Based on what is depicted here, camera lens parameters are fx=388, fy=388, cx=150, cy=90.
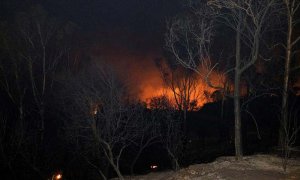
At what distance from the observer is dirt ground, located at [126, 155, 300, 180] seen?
14.9 metres

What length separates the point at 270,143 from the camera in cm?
3819

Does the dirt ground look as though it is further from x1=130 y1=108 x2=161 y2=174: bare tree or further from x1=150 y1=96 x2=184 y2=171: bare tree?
x1=150 y1=96 x2=184 y2=171: bare tree

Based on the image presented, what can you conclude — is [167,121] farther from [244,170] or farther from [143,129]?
[244,170]

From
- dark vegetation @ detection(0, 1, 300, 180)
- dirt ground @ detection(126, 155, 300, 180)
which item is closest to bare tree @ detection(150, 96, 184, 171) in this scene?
dark vegetation @ detection(0, 1, 300, 180)

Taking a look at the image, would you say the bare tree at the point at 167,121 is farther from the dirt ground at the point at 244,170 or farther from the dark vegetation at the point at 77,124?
the dirt ground at the point at 244,170

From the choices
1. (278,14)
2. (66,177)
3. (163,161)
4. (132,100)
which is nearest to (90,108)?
(132,100)

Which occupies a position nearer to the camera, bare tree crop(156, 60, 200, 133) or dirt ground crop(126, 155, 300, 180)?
dirt ground crop(126, 155, 300, 180)

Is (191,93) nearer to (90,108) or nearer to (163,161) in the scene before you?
(163,161)

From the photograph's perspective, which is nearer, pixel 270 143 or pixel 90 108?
pixel 90 108

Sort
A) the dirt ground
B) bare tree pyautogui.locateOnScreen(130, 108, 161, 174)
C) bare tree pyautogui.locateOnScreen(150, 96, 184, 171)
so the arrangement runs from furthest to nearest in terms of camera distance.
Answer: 1. bare tree pyautogui.locateOnScreen(150, 96, 184, 171)
2. bare tree pyautogui.locateOnScreen(130, 108, 161, 174)
3. the dirt ground

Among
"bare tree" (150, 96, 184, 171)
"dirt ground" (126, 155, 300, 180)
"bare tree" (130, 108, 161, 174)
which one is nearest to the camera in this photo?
"dirt ground" (126, 155, 300, 180)

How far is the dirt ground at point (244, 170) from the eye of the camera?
1485 cm

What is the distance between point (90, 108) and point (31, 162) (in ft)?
30.8

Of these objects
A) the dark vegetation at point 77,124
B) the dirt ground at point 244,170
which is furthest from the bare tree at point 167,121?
the dirt ground at point 244,170
